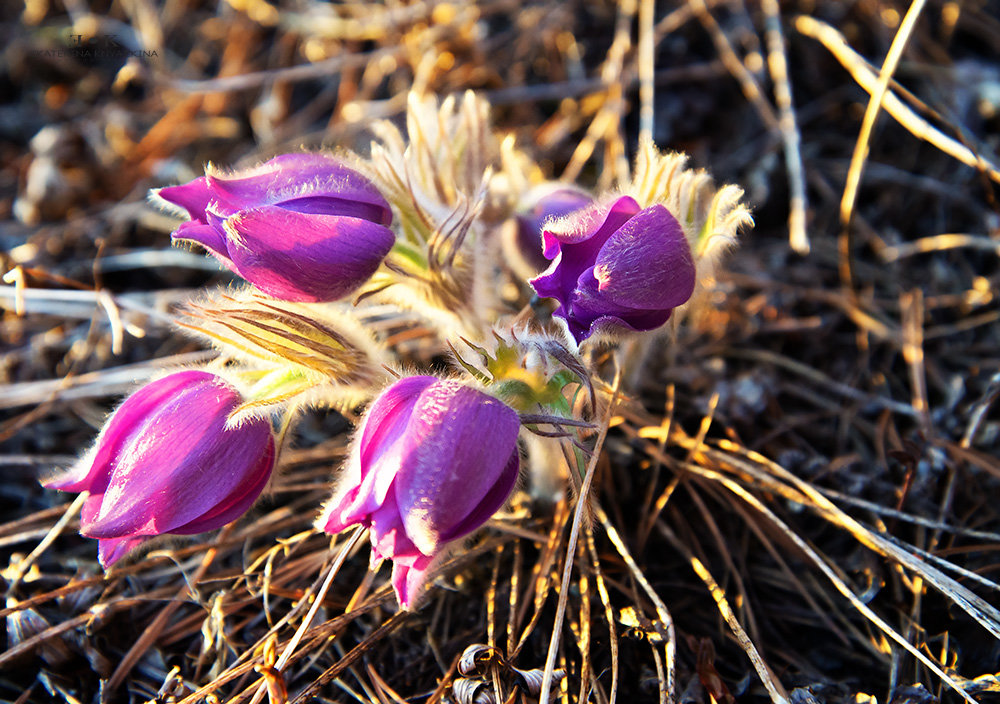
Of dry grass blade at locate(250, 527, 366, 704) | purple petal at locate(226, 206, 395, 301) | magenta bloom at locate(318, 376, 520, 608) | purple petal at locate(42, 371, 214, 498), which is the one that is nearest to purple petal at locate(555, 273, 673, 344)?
magenta bloom at locate(318, 376, 520, 608)

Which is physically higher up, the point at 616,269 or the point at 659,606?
the point at 616,269

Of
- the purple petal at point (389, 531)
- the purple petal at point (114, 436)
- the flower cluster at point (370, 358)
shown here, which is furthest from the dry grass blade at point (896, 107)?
the purple petal at point (114, 436)

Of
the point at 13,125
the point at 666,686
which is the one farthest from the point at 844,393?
the point at 13,125

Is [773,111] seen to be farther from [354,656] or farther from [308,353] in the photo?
[354,656]

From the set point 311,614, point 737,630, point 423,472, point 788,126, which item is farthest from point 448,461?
point 788,126

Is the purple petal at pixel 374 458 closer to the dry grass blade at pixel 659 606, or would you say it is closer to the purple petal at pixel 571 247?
the purple petal at pixel 571 247

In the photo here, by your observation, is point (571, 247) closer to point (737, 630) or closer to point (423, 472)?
point (423, 472)

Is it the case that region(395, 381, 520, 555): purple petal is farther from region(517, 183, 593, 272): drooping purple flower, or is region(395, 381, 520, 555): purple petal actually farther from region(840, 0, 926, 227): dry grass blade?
region(840, 0, 926, 227): dry grass blade
